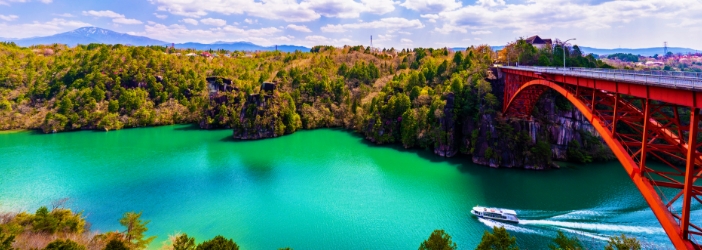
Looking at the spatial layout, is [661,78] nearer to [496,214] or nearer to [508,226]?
[508,226]

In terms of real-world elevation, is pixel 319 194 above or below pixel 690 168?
below

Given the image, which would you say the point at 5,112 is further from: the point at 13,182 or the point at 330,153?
the point at 330,153

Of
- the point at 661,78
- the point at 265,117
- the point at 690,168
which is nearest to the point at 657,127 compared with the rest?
the point at 661,78

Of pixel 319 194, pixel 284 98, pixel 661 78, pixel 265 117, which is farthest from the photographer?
pixel 284 98

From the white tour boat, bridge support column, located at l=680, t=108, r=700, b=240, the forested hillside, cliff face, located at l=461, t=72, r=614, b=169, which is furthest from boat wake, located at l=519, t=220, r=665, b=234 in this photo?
the forested hillside

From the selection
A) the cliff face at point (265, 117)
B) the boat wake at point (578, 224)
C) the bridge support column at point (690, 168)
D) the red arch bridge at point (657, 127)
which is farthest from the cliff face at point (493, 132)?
the bridge support column at point (690, 168)

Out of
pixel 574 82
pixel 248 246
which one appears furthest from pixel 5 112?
pixel 574 82

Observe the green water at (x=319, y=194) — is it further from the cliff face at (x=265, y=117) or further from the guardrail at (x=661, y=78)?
the guardrail at (x=661, y=78)
